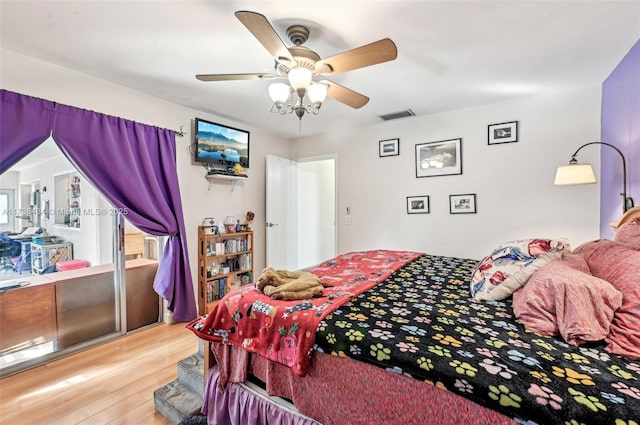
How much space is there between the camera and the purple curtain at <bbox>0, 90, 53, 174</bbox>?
6.67 ft

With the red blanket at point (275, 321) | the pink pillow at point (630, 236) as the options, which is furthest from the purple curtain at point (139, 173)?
the pink pillow at point (630, 236)

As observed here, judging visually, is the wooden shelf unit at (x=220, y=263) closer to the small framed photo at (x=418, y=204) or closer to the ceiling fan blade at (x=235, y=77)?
the ceiling fan blade at (x=235, y=77)

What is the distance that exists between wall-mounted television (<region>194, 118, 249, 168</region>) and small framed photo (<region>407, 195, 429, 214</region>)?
7.47ft

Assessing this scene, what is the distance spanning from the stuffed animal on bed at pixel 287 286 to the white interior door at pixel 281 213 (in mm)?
2513

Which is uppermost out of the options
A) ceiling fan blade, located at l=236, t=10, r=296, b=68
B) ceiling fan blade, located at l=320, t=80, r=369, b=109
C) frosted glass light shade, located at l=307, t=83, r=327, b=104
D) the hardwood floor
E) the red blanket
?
ceiling fan blade, located at l=236, t=10, r=296, b=68

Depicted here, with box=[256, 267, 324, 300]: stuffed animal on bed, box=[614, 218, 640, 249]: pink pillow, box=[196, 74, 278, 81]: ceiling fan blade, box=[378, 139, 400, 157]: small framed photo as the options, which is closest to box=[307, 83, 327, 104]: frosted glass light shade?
box=[196, 74, 278, 81]: ceiling fan blade

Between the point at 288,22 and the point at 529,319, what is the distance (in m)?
2.08

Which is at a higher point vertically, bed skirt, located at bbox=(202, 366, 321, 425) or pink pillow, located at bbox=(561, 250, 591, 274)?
pink pillow, located at bbox=(561, 250, 591, 274)

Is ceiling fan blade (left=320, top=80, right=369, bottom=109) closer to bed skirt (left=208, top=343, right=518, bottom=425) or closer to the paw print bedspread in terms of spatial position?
the paw print bedspread

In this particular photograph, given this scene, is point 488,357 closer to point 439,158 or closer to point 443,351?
point 443,351

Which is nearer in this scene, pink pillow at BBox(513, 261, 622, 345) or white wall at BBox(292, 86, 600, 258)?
pink pillow at BBox(513, 261, 622, 345)

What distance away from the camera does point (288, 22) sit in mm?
1786

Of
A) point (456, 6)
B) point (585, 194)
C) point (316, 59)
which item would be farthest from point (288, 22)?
point (585, 194)

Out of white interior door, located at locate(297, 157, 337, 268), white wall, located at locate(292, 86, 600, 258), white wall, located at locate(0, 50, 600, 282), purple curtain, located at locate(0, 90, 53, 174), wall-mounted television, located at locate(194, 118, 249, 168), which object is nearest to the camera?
purple curtain, located at locate(0, 90, 53, 174)
